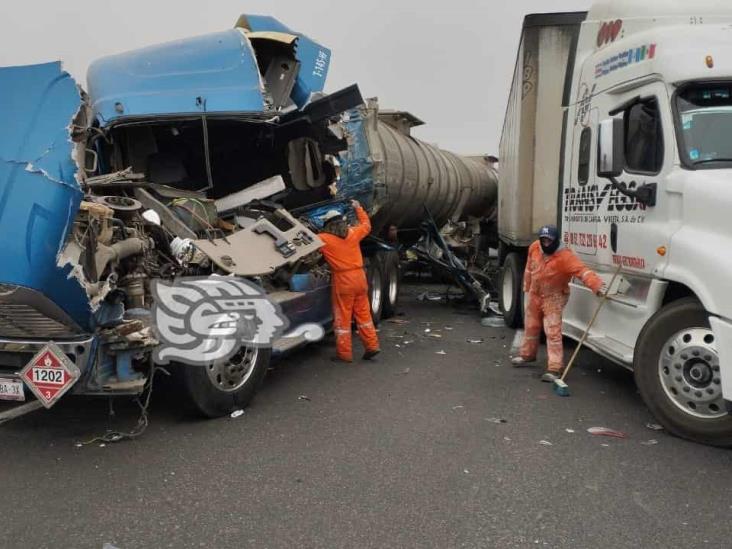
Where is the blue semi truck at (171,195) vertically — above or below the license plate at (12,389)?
above

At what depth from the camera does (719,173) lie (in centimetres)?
405

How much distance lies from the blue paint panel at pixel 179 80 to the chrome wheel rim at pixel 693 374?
366 cm

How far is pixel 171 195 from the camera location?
5.34m

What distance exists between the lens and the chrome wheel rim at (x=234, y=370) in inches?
169

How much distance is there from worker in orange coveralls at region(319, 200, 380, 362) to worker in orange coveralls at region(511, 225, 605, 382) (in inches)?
63.6

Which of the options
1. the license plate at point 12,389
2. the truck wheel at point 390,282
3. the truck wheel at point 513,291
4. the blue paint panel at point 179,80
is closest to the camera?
the license plate at point 12,389

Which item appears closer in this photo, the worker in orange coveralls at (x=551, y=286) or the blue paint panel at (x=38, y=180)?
the blue paint panel at (x=38, y=180)

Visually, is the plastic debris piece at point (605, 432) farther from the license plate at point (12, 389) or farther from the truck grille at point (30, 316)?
the license plate at point (12, 389)

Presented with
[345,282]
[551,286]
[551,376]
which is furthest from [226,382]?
[551,286]

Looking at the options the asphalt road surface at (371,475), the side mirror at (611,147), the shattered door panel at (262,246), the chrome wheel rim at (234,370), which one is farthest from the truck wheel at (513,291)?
the chrome wheel rim at (234,370)

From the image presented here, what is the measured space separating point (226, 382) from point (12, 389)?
4.44 ft

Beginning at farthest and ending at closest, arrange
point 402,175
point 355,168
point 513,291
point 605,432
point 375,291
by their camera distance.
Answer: point 375,291, point 402,175, point 513,291, point 355,168, point 605,432

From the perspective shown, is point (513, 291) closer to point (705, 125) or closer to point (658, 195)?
point (658, 195)

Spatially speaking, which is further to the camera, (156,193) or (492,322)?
(492,322)
